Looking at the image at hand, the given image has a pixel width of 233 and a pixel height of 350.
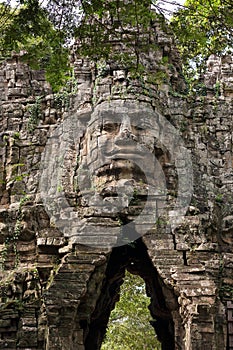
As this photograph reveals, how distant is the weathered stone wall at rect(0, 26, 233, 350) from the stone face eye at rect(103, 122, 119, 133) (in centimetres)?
18

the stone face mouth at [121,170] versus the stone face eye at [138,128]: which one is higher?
the stone face eye at [138,128]

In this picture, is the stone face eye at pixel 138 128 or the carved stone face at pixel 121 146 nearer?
the carved stone face at pixel 121 146

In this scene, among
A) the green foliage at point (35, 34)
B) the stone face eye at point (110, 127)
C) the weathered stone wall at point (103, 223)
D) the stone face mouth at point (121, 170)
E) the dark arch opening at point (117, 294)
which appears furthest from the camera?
the dark arch opening at point (117, 294)

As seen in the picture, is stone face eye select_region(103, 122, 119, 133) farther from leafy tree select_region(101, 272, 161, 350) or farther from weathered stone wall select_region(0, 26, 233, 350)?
leafy tree select_region(101, 272, 161, 350)

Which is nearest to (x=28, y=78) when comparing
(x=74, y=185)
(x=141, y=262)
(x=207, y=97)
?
(x=74, y=185)

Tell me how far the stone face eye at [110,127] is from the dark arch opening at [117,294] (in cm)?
241

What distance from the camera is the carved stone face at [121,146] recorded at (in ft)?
38.5

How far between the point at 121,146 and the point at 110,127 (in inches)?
22.3

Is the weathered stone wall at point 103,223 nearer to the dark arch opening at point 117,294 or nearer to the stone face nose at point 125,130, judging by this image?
the dark arch opening at point 117,294

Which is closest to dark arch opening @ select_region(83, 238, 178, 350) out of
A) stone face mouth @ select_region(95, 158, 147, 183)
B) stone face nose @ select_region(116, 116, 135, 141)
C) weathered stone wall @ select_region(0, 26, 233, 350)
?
weathered stone wall @ select_region(0, 26, 233, 350)

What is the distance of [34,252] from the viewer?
38.8ft

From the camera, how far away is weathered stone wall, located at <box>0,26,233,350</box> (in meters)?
10.5

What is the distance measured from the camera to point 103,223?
35.9 ft

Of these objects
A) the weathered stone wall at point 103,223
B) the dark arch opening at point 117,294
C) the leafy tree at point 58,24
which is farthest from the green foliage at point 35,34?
the dark arch opening at point 117,294
